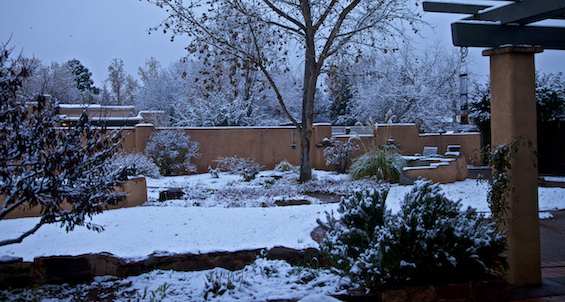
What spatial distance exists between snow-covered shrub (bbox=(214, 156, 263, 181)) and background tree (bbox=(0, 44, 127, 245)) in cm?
779

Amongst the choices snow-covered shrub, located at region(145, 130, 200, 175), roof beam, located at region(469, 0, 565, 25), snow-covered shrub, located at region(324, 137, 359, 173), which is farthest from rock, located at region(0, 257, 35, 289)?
snow-covered shrub, located at region(324, 137, 359, 173)

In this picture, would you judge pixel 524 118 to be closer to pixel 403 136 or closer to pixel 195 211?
pixel 195 211

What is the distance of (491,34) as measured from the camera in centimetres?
342

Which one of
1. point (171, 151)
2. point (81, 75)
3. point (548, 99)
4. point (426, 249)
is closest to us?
point (426, 249)

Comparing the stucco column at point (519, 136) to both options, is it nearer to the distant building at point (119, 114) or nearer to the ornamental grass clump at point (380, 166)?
the ornamental grass clump at point (380, 166)

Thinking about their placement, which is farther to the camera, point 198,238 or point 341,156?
point 341,156

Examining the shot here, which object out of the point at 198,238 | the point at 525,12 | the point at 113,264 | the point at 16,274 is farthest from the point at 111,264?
the point at 525,12

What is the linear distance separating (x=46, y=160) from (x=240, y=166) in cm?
952

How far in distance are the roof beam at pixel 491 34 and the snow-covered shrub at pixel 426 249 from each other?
137cm

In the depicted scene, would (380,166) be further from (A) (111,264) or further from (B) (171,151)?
(A) (111,264)

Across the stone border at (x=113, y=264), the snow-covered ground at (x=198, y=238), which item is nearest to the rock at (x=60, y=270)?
the stone border at (x=113, y=264)

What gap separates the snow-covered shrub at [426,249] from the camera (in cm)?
296

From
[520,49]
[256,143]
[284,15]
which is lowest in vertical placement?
[256,143]

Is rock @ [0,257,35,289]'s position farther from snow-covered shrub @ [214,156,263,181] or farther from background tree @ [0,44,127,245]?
snow-covered shrub @ [214,156,263,181]
